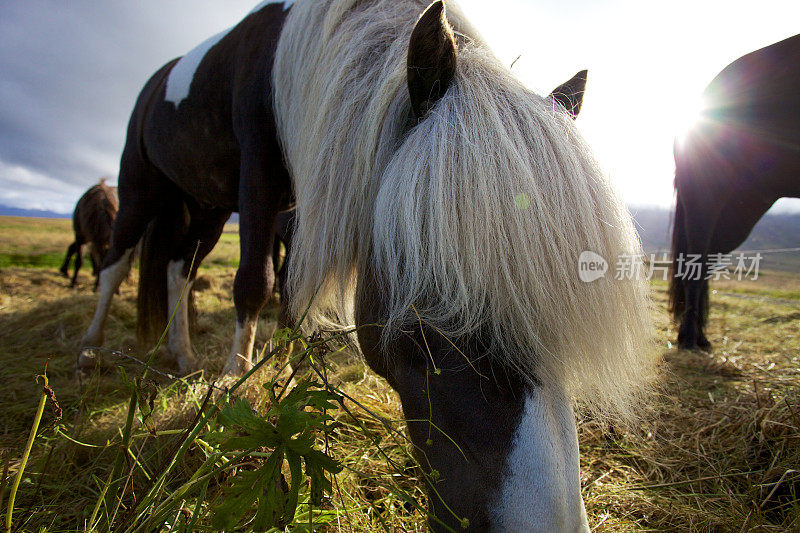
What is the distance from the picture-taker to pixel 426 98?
0.97 m

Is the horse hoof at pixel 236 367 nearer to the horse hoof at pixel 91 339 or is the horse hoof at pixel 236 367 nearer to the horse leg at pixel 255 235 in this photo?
the horse leg at pixel 255 235

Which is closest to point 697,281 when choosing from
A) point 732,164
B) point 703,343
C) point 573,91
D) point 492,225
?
point 703,343

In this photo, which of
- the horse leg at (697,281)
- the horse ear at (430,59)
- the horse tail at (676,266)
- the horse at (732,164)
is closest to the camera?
the horse ear at (430,59)

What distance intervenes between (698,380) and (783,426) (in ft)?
3.17

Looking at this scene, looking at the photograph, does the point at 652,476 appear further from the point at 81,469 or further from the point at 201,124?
the point at 201,124

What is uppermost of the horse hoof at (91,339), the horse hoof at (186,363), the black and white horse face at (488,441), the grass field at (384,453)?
the black and white horse face at (488,441)

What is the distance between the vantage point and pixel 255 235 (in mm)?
1702

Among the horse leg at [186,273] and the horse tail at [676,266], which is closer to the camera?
the horse leg at [186,273]

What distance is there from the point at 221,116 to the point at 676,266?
4.29m

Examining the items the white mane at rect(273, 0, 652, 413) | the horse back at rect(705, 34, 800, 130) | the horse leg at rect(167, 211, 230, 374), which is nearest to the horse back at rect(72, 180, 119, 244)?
the horse leg at rect(167, 211, 230, 374)

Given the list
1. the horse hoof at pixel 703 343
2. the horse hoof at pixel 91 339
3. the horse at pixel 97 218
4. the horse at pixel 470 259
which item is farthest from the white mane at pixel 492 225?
the horse at pixel 97 218

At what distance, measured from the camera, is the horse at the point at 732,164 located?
2748 millimetres

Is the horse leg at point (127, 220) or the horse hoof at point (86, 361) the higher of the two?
the horse leg at point (127, 220)

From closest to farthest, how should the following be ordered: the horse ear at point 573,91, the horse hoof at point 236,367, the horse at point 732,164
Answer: the horse ear at point 573,91 → the horse hoof at point 236,367 → the horse at point 732,164
